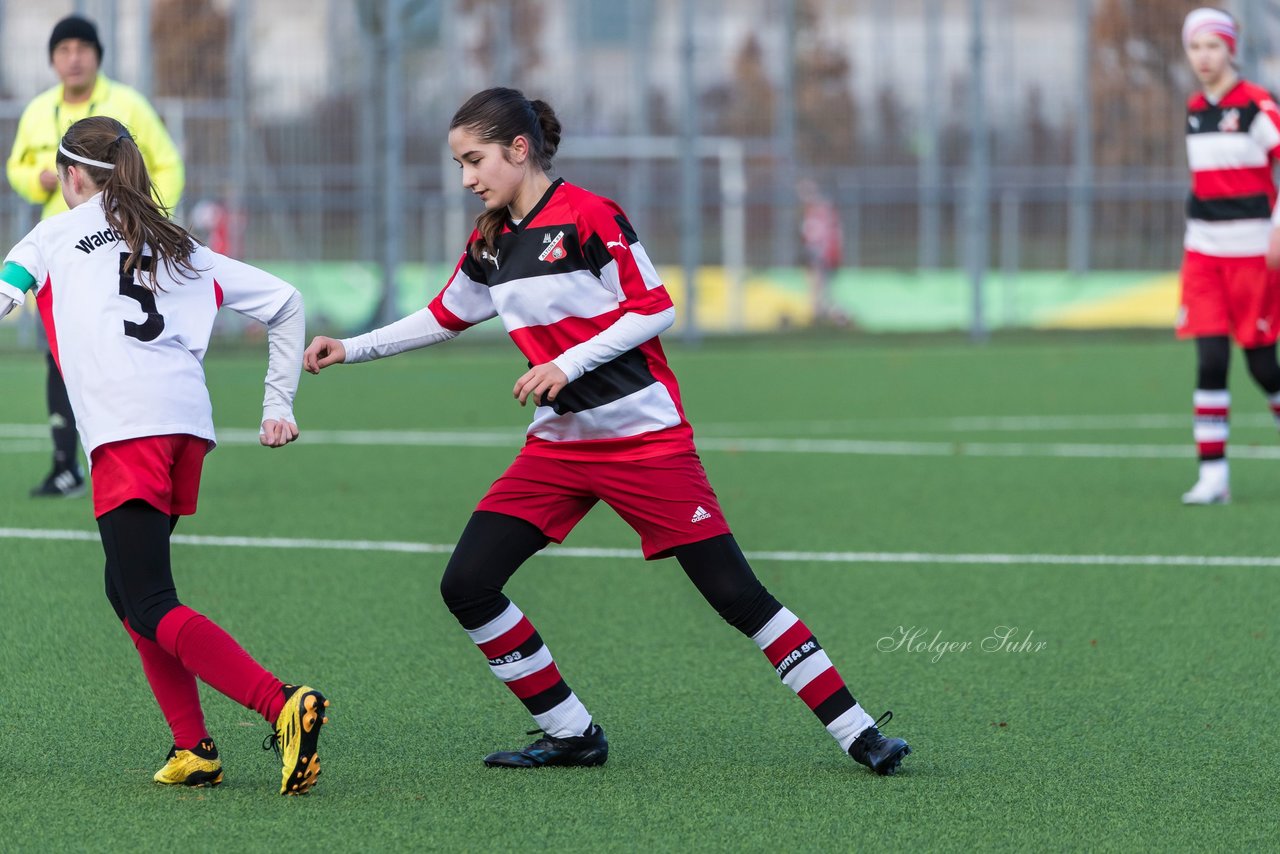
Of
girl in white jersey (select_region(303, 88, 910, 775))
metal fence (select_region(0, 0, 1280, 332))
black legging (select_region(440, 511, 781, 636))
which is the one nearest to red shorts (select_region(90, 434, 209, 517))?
girl in white jersey (select_region(303, 88, 910, 775))

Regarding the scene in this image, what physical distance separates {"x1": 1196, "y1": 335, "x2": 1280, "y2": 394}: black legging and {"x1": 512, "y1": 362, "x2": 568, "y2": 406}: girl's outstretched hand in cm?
542

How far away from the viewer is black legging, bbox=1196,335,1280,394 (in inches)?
352

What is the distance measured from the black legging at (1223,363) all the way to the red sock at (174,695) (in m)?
5.88

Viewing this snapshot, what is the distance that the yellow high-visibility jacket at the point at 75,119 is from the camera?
8648mm

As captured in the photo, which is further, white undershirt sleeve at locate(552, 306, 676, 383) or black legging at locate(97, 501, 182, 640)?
white undershirt sleeve at locate(552, 306, 676, 383)

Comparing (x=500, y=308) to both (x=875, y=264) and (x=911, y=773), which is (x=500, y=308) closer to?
(x=911, y=773)

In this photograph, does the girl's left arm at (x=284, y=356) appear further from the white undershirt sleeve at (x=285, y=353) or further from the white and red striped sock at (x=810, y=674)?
the white and red striped sock at (x=810, y=674)

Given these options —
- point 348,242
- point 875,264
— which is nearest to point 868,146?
point 875,264

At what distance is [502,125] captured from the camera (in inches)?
175

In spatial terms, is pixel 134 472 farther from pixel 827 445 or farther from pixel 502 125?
pixel 827 445

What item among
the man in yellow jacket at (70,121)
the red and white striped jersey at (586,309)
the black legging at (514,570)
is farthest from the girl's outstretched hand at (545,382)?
the man in yellow jacket at (70,121)

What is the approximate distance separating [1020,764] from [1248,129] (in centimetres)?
504

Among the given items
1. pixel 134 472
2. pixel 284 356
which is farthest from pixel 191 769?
pixel 284 356

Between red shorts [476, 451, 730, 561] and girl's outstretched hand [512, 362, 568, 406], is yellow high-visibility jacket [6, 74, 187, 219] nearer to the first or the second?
red shorts [476, 451, 730, 561]
